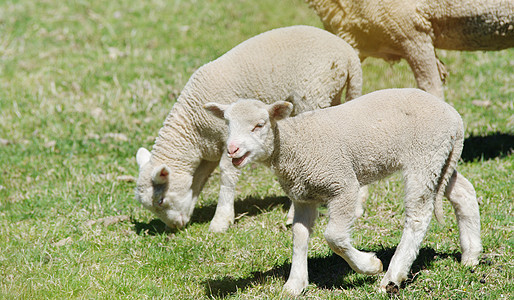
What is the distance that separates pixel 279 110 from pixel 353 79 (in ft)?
6.69

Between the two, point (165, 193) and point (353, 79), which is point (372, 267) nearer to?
point (353, 79)

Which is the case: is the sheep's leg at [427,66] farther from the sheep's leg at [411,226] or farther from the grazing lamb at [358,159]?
the sheep's leg at [411,226]

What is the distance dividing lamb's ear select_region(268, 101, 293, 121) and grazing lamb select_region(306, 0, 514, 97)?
2797 millimetres

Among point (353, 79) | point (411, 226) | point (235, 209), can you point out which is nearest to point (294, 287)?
point (411, 226)

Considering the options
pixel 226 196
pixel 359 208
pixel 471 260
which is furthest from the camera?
pixel 226 196

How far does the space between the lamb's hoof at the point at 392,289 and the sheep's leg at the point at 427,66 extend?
9.24 feet

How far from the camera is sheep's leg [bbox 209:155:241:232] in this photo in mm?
6285

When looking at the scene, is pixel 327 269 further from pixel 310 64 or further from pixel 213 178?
pixel 213 178

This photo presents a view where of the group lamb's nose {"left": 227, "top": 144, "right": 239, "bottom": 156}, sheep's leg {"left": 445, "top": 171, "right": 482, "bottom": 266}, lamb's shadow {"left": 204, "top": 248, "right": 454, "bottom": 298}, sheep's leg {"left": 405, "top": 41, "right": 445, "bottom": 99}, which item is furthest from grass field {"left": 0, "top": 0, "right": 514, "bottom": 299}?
lamb's nose {"left": 227, "top": 144, "right": 239, "bottom": 156}

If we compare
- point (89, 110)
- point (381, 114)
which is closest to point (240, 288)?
point (381, 114)

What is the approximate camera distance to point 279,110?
4.50 m

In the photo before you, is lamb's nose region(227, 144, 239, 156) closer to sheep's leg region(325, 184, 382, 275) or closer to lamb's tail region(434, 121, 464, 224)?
sheep's leg region(325, 184, 382, 275)

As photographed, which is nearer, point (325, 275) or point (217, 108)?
point (217, 108)

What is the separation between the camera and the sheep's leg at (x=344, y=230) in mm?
4539
